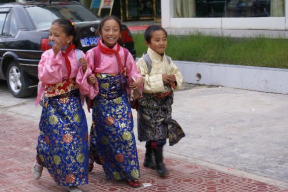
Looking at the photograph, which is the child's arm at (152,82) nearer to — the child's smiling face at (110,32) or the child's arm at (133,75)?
the child's arm at (133,75)

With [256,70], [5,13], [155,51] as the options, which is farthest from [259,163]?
[5,13]

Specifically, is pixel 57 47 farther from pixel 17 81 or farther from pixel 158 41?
pixel 17 81

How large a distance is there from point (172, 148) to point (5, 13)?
5.54m

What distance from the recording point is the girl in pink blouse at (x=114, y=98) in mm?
→ 5289

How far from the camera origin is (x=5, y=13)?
1095 cm

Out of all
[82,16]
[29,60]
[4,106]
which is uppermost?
[82,16]

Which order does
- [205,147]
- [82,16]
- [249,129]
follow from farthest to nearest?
[82,16] < [249,129] < [205,147]

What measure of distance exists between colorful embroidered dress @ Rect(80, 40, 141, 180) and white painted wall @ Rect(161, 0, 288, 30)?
10117 millimetres

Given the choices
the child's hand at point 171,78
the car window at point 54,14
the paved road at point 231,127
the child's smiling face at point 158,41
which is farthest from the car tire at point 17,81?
the child's hand at point 171,78

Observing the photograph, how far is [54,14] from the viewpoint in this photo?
33.8 feet

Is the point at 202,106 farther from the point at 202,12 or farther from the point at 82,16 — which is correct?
the point at 202,12

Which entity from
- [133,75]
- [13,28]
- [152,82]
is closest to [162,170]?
[152,82]

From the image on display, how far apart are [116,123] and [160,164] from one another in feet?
2.22

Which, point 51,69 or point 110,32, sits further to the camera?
point 110,32
